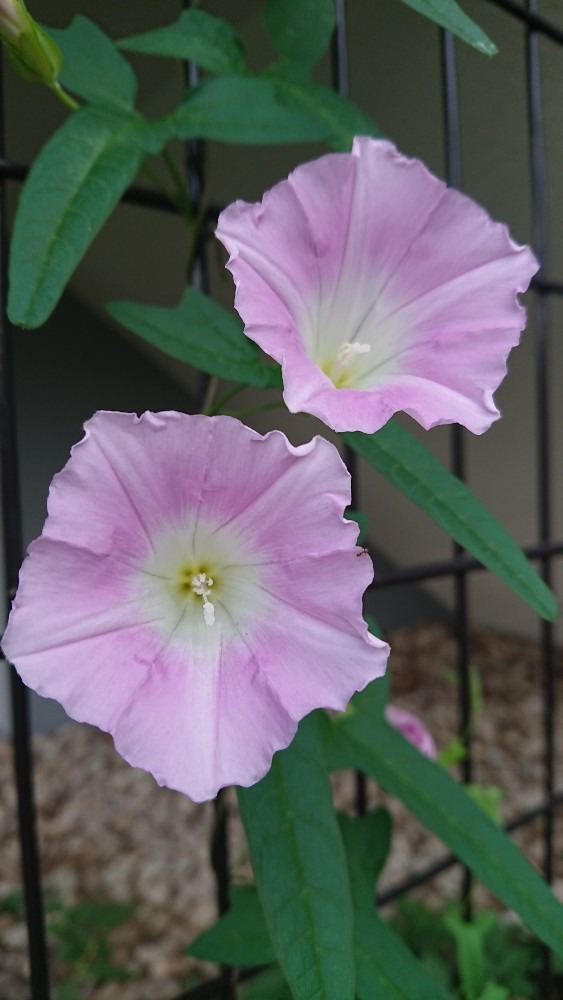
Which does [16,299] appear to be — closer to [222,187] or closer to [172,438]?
[172,438]

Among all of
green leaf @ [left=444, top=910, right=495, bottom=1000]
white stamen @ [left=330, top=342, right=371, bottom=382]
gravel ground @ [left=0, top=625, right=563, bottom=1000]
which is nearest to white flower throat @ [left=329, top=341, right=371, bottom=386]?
white stamen @ [left=330, top=342, right=371, bottom=382]

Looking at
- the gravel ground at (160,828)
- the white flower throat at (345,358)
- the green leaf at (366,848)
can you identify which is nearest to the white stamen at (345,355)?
the white flower throat at (345,358)

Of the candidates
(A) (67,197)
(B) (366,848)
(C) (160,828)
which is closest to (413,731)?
(B) (366,848)

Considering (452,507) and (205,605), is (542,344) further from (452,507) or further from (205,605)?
(205,605)

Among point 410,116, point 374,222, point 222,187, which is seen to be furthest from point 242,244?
point 222,187

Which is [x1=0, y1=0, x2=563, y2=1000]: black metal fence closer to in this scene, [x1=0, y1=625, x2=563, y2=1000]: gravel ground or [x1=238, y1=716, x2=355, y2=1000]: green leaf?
[x1=238, y1=716, x2=355, y2=1000]: green leaf

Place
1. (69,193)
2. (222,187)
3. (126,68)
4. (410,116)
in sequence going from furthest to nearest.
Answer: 1. (222,187)
2. (410,116)
3. (126,68)
4. (69,193)

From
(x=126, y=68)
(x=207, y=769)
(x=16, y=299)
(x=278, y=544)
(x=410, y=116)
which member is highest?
(x=410, y=116)

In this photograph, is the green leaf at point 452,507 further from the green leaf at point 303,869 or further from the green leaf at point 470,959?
the green leaf at point 470,959
